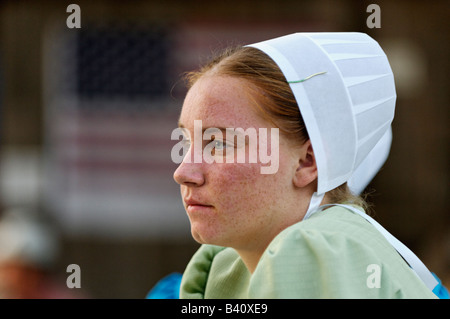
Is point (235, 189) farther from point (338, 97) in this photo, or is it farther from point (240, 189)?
point (338, 97)

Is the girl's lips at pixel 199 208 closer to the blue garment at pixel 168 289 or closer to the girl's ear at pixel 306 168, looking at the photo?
the girl's ear at pixel 306 168

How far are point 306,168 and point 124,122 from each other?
3378 mm

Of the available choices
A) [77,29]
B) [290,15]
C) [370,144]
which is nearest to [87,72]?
[77,29]

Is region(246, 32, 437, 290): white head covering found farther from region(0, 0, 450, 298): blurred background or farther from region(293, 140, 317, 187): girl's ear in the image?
region(0, 0, 450, 298): blurred background

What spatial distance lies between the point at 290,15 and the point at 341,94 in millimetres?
3240

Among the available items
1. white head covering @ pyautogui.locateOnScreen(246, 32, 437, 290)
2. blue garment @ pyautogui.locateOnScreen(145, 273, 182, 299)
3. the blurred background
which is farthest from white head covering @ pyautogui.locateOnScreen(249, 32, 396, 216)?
the blurred background

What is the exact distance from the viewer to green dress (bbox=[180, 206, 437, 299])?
967 millimetres

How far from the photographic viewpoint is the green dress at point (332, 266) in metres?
0.97

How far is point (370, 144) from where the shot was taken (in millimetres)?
1299

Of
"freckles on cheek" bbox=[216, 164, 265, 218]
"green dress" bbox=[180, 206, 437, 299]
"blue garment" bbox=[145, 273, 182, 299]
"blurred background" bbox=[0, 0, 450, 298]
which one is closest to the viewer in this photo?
"green dress" bbox=[180, 206, 437, 299]

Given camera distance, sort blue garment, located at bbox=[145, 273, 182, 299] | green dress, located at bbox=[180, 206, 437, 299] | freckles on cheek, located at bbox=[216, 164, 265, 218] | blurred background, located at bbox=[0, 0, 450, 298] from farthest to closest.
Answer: blurred background, located at bbox=[0, 0, 450, 298]
blue garment, located at bbox=[145, 273, 182, 299]
freckles on cheek, located at bbox=[216, 164, 265, 218]
green dress, located at bbox=[180, 206, 437, 299]

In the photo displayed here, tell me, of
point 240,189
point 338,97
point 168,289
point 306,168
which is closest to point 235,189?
point 240,189

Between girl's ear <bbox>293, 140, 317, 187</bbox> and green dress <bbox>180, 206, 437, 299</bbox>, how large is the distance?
0.28 feet
